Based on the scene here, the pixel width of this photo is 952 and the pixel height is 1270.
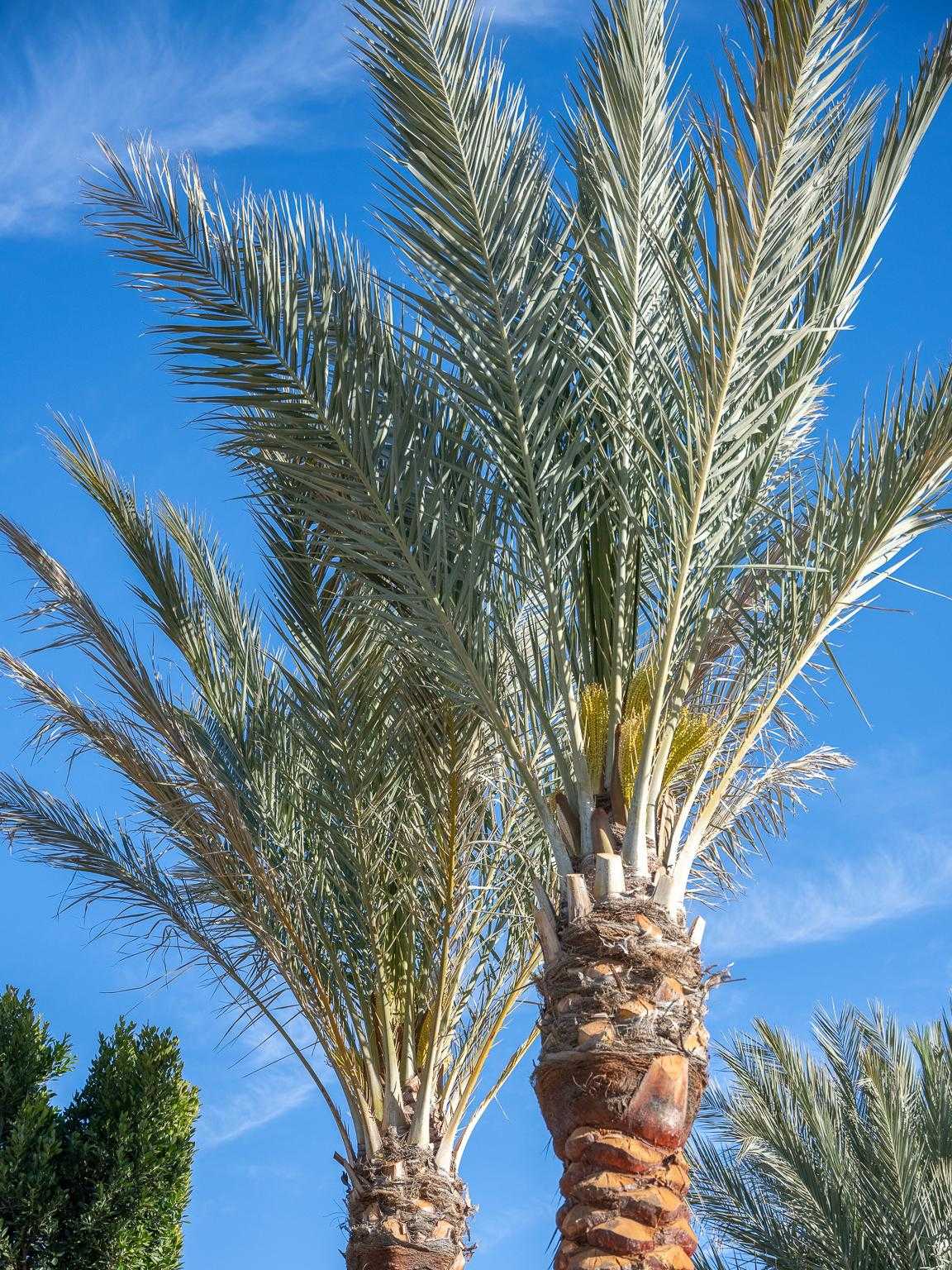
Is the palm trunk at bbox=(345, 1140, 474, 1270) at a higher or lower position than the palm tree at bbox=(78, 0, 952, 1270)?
lower

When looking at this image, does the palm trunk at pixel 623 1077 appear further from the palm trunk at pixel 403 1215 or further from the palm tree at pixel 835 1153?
the palm tree at pixel 835 1153

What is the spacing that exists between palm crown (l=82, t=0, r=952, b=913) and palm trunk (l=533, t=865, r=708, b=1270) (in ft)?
0.99

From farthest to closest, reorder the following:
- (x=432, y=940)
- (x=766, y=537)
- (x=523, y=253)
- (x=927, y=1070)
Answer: (x=927, y=1070) < (x=432, y=940) < (x=766, y=537) < (x=523, y=253)

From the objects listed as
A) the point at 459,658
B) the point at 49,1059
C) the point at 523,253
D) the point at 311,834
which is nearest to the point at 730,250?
the point at 523,253

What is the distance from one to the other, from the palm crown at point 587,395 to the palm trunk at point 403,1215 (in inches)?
107

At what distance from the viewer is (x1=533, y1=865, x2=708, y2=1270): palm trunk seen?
468cm

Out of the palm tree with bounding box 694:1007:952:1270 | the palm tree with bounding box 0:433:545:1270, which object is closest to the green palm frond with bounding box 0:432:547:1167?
the palm tree with bounding box 0:433:545:1270

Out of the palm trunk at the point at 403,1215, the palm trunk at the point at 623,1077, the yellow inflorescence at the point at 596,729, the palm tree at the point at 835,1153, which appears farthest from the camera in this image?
the palm tree at the point at 835,1153

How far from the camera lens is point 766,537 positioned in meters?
5.84

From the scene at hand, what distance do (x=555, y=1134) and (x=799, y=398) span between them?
10.5ft

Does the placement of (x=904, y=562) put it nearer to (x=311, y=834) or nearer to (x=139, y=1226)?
(x=311, y=834)

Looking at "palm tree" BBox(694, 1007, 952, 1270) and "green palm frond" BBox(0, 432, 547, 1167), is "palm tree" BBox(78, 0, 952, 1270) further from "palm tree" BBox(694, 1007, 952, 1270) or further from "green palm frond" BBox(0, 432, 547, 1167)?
"palm tree" BBox(694, 1007, 952, 1270)

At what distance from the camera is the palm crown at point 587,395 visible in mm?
5172

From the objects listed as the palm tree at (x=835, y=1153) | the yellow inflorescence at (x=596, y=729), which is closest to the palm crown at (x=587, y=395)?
the yellow inflorescence at (x=596, y=729)
